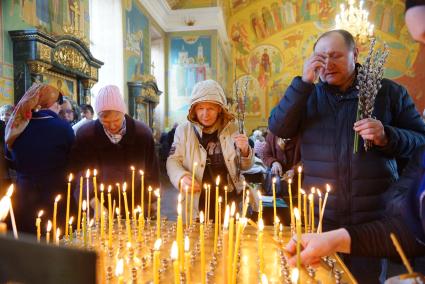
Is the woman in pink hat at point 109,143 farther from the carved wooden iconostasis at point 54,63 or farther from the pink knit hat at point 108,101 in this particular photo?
the carved wooden iconostasis at point 54,63

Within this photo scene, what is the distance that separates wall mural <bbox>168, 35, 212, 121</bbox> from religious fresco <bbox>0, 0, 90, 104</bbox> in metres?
6.29

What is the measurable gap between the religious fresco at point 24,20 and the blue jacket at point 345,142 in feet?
12.9

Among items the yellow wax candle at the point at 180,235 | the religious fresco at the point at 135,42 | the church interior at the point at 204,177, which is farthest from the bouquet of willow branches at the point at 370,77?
the religious fresco at the point at 135,42

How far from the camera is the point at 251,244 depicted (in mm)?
1467

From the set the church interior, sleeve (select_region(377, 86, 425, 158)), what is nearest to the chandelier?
the church interior

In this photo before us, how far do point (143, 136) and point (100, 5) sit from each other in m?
6.15

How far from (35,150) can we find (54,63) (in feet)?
9.89

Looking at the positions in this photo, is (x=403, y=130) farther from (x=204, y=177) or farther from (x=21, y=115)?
(x=21, y=115)

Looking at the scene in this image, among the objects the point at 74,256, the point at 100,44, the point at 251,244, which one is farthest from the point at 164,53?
the point at 74,256

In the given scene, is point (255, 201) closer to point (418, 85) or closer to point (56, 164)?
point (56, 164)

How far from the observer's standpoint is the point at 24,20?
435cm

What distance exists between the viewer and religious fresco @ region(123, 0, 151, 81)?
7.83 meters

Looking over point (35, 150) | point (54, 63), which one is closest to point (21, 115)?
point (35, 150)

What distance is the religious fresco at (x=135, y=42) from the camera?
7832mm
